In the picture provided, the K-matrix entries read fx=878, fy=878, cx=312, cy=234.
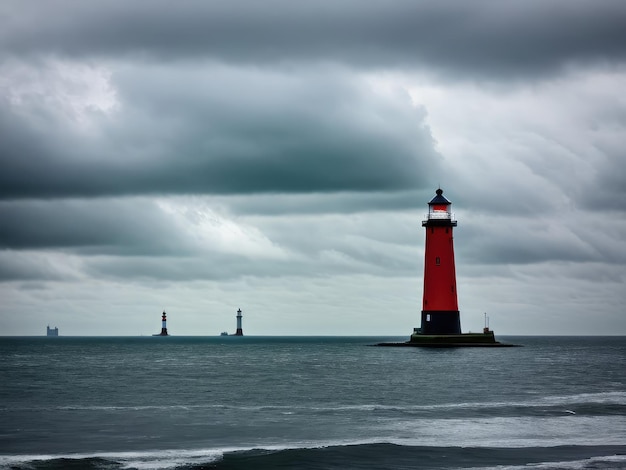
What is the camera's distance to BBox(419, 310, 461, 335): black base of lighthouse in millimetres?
90975

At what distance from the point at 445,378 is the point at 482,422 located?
26.5m

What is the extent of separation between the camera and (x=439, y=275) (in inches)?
3524

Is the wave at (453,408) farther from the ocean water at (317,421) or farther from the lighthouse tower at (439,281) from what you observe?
the lighthouse tower at (439,281)

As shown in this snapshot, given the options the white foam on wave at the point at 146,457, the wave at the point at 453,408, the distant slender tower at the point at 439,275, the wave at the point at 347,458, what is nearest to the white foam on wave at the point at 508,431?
the wave at the point at 347,458

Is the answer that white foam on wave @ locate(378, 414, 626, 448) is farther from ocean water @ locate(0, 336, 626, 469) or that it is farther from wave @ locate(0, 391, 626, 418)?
wave @ locate(0, 391, 626, 418)

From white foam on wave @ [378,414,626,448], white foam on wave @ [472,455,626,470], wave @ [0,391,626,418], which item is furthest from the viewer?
wave @ [0,391,626,418]

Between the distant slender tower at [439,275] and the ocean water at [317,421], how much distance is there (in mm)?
15414

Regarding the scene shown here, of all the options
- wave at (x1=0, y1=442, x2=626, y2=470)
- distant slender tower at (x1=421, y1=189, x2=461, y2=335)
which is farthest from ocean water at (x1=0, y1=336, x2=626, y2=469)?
distant slender tower at (x1=421, y1=189, x2=461, y2=335)

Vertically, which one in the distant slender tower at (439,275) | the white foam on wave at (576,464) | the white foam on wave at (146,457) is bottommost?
the white foam on wave at (576,464)

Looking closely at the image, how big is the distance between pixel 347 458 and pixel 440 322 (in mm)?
60925

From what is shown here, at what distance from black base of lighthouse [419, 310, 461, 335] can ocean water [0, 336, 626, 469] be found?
15.7 meters

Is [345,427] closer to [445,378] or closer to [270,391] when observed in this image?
[270,391]

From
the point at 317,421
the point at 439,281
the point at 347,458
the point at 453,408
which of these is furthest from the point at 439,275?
the point at 347,458

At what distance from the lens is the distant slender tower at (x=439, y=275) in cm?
8969
